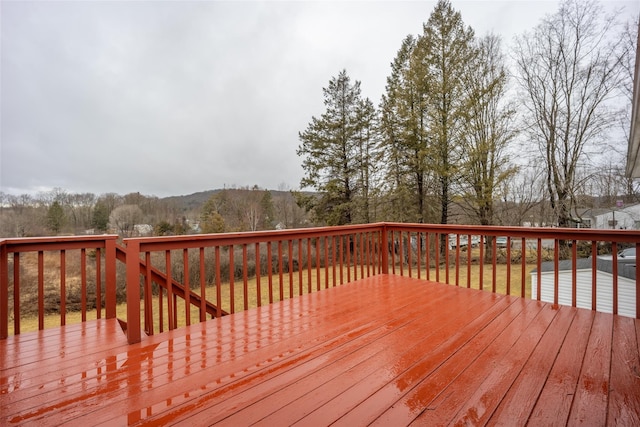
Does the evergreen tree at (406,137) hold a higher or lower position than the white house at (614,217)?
higher

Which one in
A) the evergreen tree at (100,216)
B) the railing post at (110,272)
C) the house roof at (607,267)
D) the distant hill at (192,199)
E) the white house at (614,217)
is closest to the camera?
the railing post at (110,272)

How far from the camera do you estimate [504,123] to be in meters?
10.6

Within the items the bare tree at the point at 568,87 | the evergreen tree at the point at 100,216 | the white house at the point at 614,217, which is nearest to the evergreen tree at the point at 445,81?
the bare tree at the point at 568,87

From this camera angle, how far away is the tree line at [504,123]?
29.7ft

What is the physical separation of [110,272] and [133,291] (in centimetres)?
60

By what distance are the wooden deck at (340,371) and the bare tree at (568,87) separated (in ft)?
31.6

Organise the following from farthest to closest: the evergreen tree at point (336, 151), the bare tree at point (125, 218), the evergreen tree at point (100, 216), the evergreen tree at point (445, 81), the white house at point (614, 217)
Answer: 1. the evergreen tree at point (336, 151)
2. the evergreen tree at point (445, 81)
3. the bare tree at point (125, 218)
4. the white house at point (614, 217)
5. the evergreen tree at point (100, 216)

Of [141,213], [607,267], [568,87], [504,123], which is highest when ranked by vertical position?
[568,87]

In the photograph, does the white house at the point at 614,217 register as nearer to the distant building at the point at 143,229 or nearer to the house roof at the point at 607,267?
the house roof at the point at 607,267

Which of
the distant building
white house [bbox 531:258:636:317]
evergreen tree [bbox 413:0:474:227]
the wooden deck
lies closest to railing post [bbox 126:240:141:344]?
the wooden deck

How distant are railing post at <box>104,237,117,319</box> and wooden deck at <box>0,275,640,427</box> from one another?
192mm

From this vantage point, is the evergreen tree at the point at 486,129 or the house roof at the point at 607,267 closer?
the house roof at the point at 607,267

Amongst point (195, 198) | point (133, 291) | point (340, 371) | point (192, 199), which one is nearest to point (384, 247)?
point (340, 371)

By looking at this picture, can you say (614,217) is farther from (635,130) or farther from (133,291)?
(133,291)
